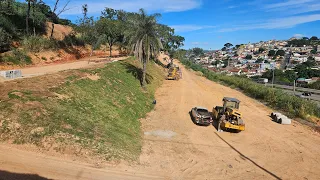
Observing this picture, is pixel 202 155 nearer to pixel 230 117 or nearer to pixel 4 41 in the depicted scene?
pixel 230 117

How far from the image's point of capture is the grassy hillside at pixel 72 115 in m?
11.9

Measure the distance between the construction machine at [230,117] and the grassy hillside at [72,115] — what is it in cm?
674

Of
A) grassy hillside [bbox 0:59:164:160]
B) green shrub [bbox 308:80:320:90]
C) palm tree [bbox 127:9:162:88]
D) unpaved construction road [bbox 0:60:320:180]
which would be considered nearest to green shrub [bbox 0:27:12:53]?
grassy hillside [bbox 0:59:164:160]

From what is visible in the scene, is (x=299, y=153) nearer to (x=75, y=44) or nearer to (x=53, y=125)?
(x=53, y=125)

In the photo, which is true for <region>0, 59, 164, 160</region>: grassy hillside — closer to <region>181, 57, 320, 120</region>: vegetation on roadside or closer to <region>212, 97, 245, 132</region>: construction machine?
<region>212, 97, 245, 132</region>: construction machine

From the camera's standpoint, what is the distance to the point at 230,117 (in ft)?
66.5

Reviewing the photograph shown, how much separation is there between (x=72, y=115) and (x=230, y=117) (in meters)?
12.3

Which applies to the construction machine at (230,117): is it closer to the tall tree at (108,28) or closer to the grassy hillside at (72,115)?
the grassy hillside at (72,115)

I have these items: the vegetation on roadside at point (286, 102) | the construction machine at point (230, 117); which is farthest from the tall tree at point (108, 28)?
the construction machine at point (230, 117)

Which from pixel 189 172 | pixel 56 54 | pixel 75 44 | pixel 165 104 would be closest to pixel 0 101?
pixel 189 172

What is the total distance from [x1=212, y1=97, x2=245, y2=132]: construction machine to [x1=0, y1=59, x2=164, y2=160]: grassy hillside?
6742 millimetres

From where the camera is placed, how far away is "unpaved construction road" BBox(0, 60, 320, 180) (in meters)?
10.3

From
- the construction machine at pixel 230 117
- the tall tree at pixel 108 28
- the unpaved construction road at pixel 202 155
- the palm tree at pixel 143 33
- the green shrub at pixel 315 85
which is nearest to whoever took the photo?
the unpaved construction road at pixel 202 155

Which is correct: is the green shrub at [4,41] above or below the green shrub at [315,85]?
above
